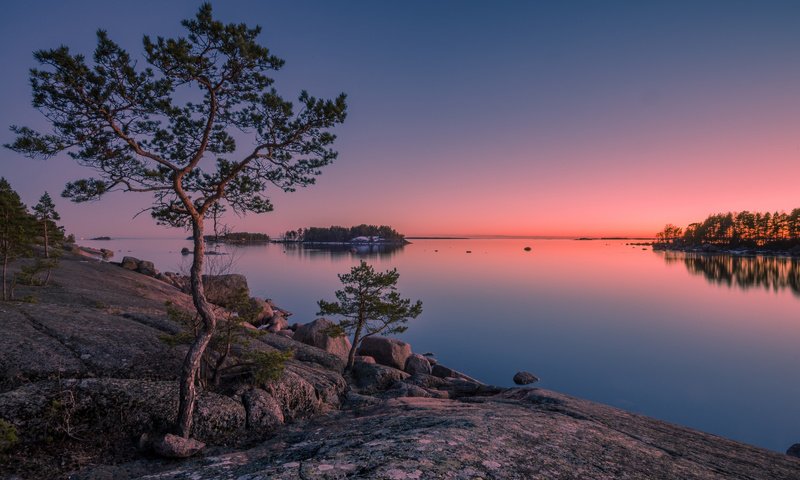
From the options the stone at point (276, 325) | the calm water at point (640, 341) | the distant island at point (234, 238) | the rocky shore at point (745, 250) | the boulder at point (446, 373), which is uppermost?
the distant island at point (234, 238)

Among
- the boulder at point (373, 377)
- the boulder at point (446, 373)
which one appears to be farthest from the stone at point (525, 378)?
the boulder at point (373, 377)

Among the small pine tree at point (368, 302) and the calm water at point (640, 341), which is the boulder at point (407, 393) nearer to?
the small pine tree at point (368, 302)

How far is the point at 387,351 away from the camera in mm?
24234

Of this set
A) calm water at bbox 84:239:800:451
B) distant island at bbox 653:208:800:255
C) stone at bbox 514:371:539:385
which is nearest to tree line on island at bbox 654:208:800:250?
distant island at bbox 653:208:800:255

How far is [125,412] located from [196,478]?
5.68m

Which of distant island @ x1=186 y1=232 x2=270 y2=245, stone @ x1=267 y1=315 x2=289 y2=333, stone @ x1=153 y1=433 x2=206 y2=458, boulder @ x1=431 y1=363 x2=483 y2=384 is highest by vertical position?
distant island @ x1=186 y1=232 x2=270 y2=245

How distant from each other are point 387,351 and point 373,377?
18.7ft

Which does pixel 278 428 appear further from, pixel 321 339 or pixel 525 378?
pixel 525 378

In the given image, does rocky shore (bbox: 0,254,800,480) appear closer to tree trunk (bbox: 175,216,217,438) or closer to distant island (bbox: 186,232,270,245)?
tree trunk (bbox: 175,216,217,438)

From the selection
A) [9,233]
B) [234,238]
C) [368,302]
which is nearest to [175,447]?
[234,238]

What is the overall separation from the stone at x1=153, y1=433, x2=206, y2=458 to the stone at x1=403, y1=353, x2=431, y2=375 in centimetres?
1650

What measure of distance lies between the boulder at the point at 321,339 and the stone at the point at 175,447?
1473 cm

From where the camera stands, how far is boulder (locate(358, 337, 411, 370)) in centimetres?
2402

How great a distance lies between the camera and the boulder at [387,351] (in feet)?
78.8
